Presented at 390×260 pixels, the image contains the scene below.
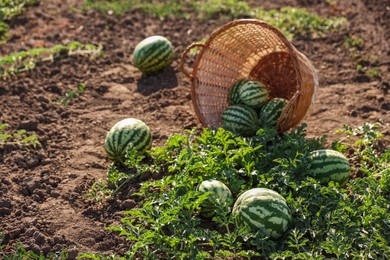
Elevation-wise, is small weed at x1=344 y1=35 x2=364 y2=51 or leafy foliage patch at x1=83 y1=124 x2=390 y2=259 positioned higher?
small weed at x1=344 y1=35 x2=364 y2=51

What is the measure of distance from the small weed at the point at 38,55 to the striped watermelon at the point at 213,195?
152 inches

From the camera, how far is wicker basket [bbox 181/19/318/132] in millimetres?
6223

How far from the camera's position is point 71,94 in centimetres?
702

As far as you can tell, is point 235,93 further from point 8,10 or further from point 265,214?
point 8,10

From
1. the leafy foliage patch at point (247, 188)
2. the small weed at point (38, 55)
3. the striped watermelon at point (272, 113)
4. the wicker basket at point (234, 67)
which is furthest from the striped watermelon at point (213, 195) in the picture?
the small weed at point (38, 55)

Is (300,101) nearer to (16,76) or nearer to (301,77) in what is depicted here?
(301,77)

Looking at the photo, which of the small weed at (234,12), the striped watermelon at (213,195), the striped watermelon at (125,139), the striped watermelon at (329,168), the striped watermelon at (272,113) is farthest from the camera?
the small weed at (234,12)

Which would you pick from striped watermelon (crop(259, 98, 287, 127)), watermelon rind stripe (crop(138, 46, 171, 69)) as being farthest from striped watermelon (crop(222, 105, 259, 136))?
watermelon rind stripe (crop(138, 46, 171, 69))

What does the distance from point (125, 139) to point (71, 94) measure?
1.85 meters

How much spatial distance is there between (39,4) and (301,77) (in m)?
5.87

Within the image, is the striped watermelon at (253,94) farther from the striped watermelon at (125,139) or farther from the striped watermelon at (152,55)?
the striped watermelon at (152,55)

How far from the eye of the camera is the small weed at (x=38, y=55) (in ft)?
24.4

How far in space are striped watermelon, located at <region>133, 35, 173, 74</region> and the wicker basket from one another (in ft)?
3.88

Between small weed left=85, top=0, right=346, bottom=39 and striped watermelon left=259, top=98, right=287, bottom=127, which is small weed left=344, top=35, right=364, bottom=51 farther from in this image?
striped watermelon left=259, top=98, right=287, bottom=127
